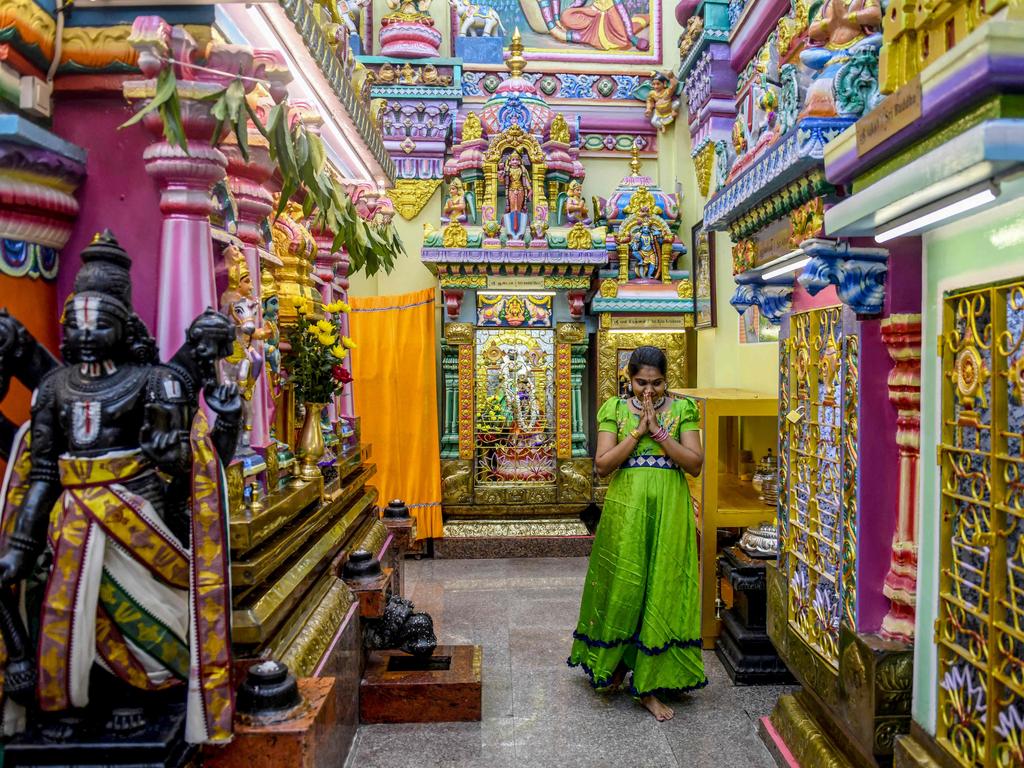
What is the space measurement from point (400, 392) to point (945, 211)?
5.34 meters

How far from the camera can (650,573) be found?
11.0 ft

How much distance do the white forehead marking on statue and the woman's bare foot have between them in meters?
2.74

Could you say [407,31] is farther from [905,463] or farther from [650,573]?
[905,463]

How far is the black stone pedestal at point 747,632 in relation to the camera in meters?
3.81

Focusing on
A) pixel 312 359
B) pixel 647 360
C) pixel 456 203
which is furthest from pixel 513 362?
pixel 647 360

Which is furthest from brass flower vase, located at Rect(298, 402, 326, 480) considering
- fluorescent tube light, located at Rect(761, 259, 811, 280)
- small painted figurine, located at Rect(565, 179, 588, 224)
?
small painted figurine, located at Rect(565, 179, 588, 224)

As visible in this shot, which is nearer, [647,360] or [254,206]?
[254,206]

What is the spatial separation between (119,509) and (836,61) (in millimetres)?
2423

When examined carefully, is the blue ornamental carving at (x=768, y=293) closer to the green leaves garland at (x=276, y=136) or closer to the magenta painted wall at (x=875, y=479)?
the magenta painted wall at (x=875, y=479)

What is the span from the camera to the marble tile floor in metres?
3.02

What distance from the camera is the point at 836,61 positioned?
2271mm

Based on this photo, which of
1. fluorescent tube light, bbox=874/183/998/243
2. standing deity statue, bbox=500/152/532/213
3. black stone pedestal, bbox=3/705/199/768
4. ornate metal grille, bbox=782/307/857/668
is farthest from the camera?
standing deity statue, bbox=500/152/532/213

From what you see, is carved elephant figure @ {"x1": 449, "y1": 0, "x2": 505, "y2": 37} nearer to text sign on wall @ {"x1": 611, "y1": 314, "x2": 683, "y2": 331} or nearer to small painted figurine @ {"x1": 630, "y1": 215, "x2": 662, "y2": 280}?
small painted figurine @ {"x1": 630, "y1": 215, "x2": 662, "y2": 280}

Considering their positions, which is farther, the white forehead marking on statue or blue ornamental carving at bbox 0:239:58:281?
blue ornamental carving at bbox 0:239:58:281
